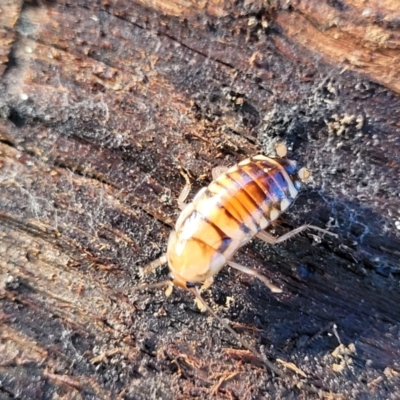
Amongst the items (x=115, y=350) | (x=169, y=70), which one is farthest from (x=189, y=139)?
(x=115, y=350)

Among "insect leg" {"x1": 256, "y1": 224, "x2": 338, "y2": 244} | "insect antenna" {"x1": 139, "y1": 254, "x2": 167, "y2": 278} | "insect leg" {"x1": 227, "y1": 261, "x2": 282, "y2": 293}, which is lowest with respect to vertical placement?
"insect antenna" {"x1": 139, "y1": 254, "x2": 167, "y2": 278}

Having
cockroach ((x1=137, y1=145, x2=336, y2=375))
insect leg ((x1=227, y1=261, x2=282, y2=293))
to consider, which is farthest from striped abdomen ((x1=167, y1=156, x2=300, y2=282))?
insect leg ((x1=227, y1=261, x2=282, y2=293))

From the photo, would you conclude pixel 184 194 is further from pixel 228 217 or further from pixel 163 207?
pixel 228 217

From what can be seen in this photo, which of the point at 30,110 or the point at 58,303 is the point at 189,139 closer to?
the point at 30,110

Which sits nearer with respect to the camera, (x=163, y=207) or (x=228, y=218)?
(x=228, y=218)

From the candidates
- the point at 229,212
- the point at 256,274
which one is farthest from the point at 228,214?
the point at 256,274

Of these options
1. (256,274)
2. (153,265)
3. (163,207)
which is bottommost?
(153,265)

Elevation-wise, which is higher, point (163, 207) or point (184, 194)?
point (184, 194)

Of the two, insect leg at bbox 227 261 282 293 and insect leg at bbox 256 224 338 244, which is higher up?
insect leg at bbox 256 224 338 244

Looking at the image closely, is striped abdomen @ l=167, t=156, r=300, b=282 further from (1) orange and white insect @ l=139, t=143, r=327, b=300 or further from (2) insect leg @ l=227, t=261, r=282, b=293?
(2) insect leg @ l=227, t=261, r=282, b=293
